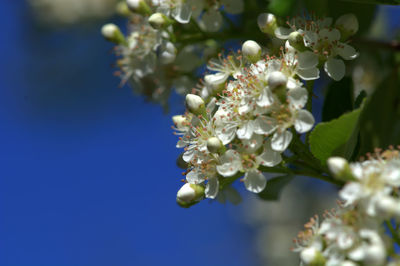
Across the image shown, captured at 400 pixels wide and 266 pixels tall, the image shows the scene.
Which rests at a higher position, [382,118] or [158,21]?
[158,21]

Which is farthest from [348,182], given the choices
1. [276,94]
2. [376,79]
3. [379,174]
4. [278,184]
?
[376,79]

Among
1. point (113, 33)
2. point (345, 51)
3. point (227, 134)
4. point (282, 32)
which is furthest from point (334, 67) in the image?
point (113, 33)

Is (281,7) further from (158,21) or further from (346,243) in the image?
(346,243)

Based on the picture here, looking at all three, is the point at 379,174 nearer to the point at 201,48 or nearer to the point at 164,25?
the point at 164,25

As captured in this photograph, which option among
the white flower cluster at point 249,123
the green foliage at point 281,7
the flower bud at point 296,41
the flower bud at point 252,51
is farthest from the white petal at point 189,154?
the green foliage at point 281,7

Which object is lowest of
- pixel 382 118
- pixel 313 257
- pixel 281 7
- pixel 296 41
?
pixel 382 118

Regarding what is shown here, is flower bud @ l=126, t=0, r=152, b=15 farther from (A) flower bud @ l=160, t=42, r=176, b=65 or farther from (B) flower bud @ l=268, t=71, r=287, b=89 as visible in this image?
(B) flower bud @ l=268, t=71, r=287, b=89
